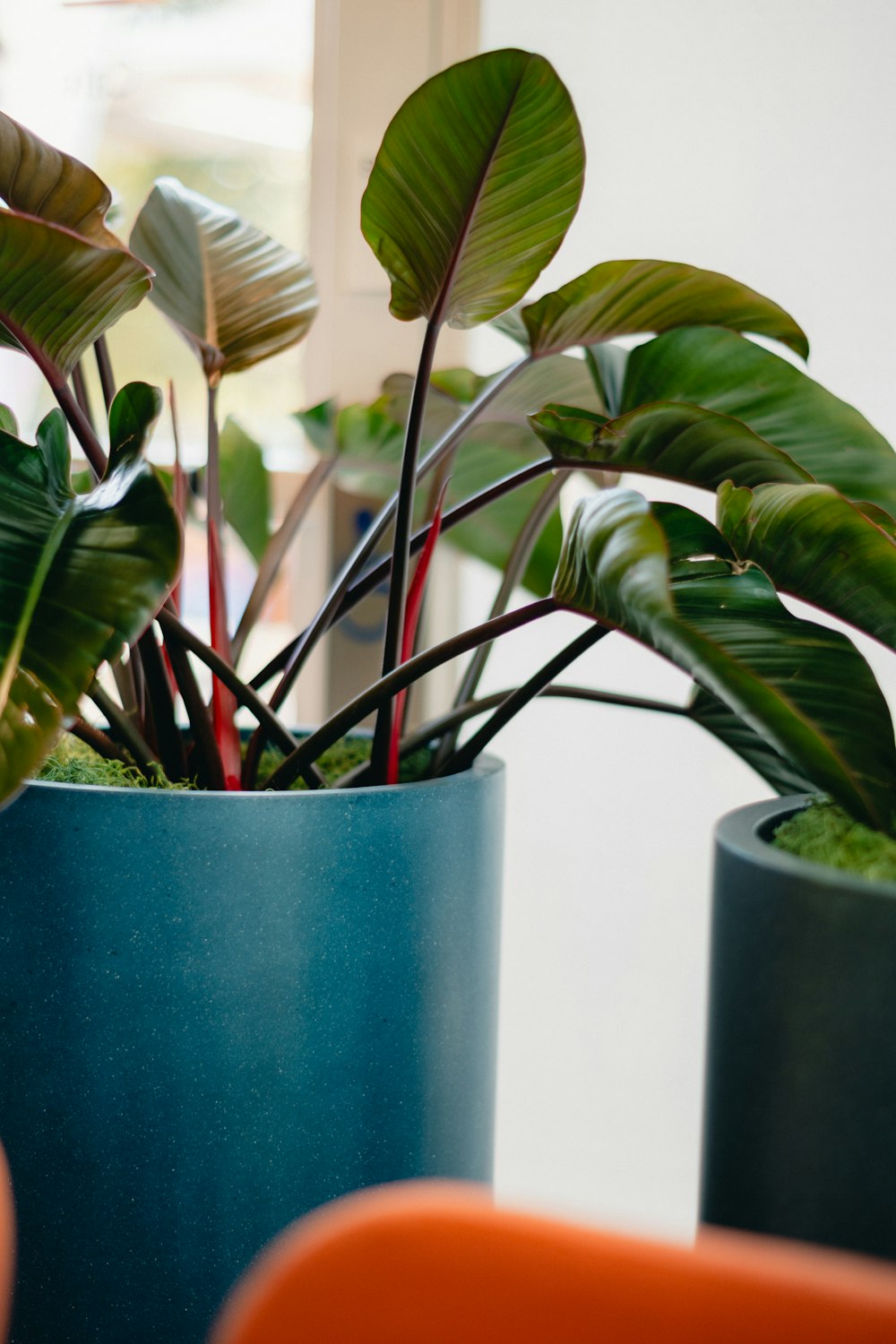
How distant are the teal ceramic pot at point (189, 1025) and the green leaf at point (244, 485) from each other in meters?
0.52

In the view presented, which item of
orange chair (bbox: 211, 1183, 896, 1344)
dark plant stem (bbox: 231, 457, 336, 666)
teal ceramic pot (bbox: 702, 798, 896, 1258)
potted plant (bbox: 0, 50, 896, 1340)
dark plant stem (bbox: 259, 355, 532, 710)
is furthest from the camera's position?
dark plant stem (bbox: 231, 457, 336, 666)

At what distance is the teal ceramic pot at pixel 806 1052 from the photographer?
0.49 m

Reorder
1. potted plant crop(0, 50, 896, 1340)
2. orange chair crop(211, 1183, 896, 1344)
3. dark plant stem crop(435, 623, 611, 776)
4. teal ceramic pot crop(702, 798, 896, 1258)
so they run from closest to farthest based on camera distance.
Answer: orange chair crop(211, 1183, 896, 1344)
teal ceramic pot crop(702, 798, 896, 1258)
potted plant crop(0, 50, 896, 1340)
dark plant stem crop(435, 623, 611, 776)

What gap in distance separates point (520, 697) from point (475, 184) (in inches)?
12.3

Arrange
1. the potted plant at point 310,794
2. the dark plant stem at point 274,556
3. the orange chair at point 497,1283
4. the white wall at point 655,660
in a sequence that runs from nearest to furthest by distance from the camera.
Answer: the orange chair at point 497,1283, the potted plant at point 310,794, the dark plant stem at point 274,556, the white wall at point 655,660

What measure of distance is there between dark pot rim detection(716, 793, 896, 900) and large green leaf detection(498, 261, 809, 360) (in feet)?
1.02

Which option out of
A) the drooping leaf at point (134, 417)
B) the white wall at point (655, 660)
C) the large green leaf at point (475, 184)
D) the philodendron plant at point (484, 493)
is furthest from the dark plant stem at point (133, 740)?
the white wall at point (655, 660)

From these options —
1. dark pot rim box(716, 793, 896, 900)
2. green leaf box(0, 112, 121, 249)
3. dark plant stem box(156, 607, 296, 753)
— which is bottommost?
dark pot rim box(716, 793, 896, 900)

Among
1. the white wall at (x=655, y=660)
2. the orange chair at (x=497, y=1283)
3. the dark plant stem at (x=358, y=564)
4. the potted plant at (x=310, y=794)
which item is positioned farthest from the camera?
the white wall at (x=655, y=660)

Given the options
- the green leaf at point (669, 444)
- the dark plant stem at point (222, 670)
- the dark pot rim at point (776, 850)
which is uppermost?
the green leaf at point (669, 444)

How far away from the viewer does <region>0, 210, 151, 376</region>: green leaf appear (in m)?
0.57

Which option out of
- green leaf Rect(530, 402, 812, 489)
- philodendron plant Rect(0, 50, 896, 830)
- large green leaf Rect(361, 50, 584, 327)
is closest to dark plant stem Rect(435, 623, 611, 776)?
philodendron plant Rect(0, 50, 896, 830)

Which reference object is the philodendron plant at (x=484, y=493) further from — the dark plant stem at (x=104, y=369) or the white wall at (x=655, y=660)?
the white wall at (x=655, y=660)

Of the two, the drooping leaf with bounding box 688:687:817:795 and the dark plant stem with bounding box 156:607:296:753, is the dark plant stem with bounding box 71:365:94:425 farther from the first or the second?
the drooping leaf with bounding box 688:687:817:795
